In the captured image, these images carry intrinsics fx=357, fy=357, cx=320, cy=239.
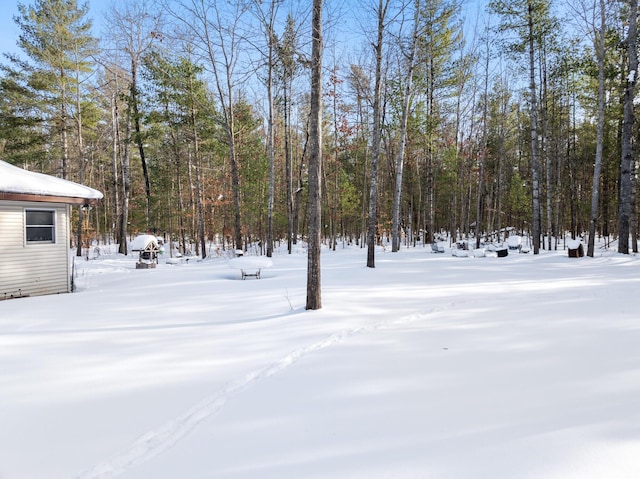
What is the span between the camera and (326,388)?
3.31 metres

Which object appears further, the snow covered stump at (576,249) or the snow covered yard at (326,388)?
the snow covered stump at (576,249)

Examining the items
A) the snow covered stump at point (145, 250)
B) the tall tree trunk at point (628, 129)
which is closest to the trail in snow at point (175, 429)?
the snow covered stump at point (145, 250)

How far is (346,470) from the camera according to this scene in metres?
2.20

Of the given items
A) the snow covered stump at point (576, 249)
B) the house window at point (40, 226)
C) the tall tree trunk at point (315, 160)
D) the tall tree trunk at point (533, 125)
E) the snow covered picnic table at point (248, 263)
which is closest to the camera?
the tall tree trunk at point (315, 160)

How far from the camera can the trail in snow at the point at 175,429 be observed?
2.28 m

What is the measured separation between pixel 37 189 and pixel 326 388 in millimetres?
8582

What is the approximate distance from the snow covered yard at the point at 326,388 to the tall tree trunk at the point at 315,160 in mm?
502

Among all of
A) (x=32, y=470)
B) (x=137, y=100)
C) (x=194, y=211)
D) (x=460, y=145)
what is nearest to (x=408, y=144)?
(x=460, y=145)

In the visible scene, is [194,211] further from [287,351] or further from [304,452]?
[304,452]

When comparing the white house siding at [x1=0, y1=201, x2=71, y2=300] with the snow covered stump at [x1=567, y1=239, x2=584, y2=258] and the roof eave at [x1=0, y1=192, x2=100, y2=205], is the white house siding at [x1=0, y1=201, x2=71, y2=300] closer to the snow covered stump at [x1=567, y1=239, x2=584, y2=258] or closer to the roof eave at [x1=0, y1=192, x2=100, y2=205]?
the roof eave at [x1=0, y1=192, x2=100, y2=205]

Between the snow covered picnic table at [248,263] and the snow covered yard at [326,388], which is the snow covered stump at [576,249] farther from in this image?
the snow covered picnic table at [248,263]

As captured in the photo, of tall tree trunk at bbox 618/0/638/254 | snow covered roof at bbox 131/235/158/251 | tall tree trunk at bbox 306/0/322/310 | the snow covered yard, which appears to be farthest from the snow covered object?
tall tree trunk at bbox 618/0/638/254

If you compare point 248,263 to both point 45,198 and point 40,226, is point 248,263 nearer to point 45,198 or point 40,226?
point 45,198

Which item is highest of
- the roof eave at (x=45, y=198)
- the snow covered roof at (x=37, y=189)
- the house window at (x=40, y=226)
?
the snow covered roof at (x=37, y=189)
